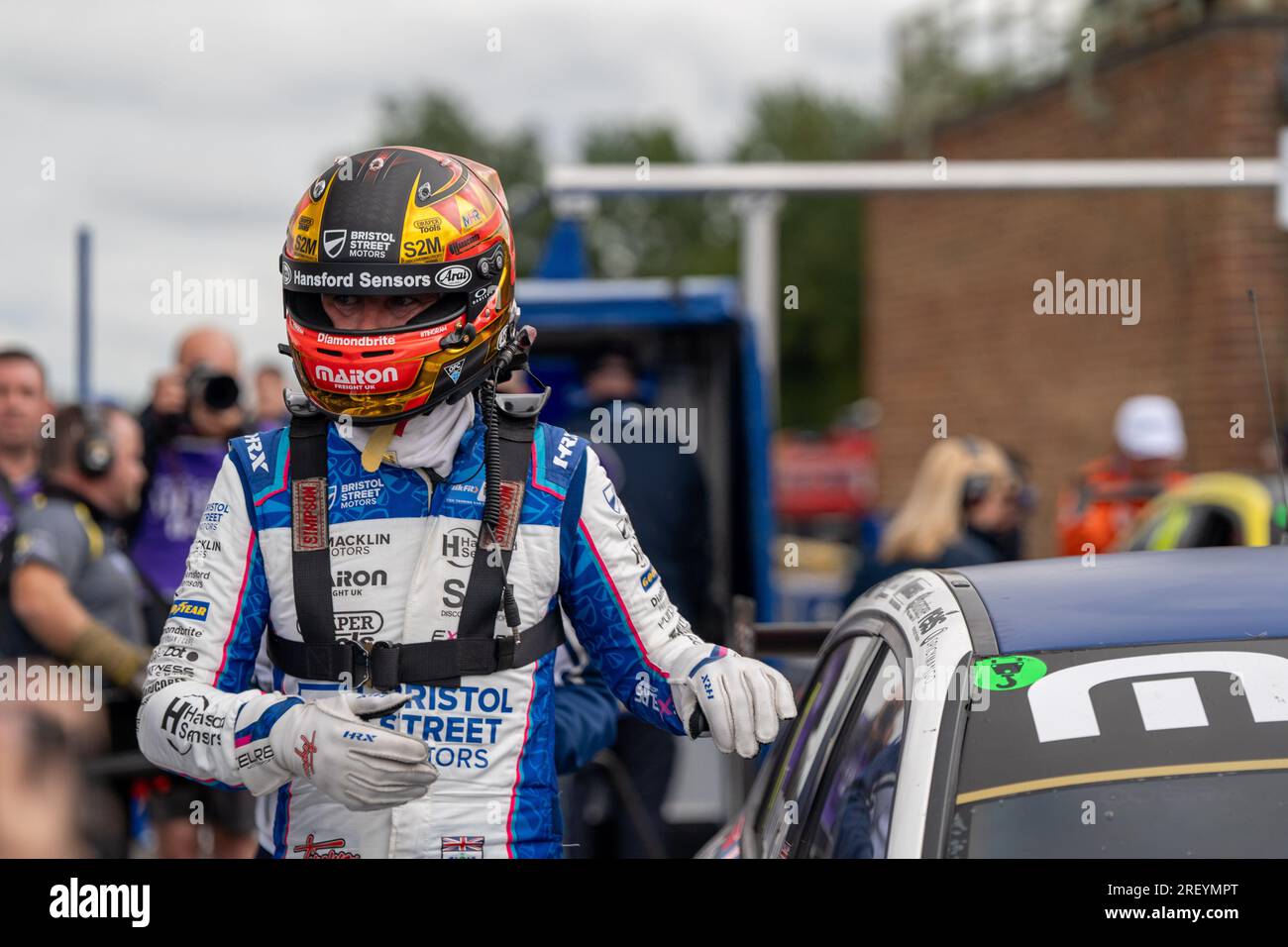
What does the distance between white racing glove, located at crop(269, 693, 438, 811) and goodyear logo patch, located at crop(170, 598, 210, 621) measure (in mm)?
277

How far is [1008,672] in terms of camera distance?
240 cm

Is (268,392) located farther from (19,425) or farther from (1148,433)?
(1148,433)

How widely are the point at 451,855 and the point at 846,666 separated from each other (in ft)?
3.17

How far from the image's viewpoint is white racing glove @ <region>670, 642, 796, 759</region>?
238cm

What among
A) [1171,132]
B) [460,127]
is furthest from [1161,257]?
[460,127]

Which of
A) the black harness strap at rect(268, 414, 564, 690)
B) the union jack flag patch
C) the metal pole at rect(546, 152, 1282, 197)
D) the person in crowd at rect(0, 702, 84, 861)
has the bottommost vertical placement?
the union jack flag patch

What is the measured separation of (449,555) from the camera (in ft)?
8.31

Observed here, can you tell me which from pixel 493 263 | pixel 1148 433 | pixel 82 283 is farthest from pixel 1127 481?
pixel 493 263

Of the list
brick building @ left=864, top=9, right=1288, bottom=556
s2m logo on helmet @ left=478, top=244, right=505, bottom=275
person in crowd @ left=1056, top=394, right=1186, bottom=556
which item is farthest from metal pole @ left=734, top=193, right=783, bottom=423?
s2m logo on helmet @ left=478, top=244, right=505, bottom=275

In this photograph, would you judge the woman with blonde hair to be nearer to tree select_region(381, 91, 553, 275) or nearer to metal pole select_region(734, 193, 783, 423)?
metal pole select_region(734, 193, 783, 423)

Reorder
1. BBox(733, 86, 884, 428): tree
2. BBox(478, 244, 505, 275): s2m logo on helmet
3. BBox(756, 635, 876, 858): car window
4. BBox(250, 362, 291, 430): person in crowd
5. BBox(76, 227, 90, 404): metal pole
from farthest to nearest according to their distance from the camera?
BBox(733, 86, 884, 428): tree < BBox(250, 362, 291, 430): person in crowd < BBox(76, 227, 90, 404): metal pole < BBox(756, 635, 876, 858): car window < BBox(478, 244, 505, 275): s2m logo on helmet

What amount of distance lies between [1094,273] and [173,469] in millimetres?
10719

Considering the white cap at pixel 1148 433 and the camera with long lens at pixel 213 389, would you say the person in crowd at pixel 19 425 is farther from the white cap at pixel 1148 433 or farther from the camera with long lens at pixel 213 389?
the white cap at pixel 1148 433
